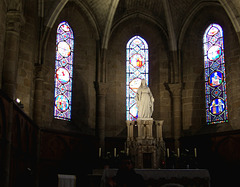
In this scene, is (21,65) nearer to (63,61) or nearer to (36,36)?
(36,36)

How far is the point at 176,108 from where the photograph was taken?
64.5 feet

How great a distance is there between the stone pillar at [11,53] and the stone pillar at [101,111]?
6043mm

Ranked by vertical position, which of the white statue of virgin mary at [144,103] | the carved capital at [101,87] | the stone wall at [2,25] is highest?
the stone wall at [2,25]

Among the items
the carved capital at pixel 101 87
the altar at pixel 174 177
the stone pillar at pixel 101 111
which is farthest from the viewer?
the carved capital at pixel 101 87

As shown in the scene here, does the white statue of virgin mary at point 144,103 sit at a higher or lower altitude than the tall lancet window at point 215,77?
lower

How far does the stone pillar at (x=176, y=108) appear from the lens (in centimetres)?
1939

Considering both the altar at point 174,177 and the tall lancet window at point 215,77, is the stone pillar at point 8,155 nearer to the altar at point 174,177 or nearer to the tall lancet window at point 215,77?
the altar at point 174,177

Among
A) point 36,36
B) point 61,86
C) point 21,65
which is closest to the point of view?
point 21,65

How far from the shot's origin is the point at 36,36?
17953mm

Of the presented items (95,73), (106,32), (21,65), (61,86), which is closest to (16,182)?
(21,65)

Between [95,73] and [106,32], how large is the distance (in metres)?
2.03

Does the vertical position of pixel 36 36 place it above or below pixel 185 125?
above

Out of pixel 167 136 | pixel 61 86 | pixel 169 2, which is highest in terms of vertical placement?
pixel 169 2

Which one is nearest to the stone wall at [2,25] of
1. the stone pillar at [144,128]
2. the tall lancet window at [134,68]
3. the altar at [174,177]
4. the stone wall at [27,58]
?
the stone wall at [27,58]
